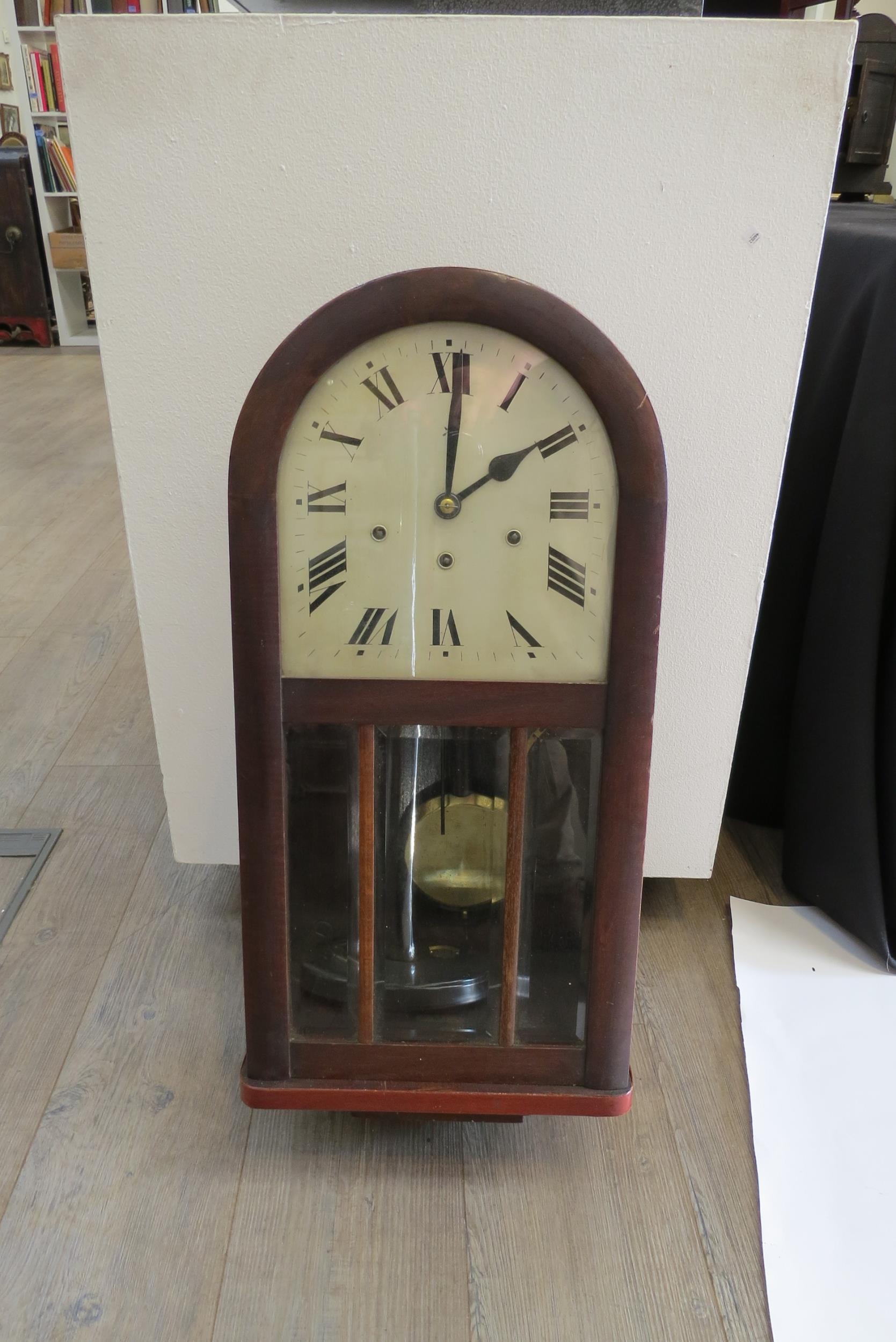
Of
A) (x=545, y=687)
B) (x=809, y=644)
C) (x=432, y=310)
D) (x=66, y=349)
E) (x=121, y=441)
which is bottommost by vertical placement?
(x=66, y=349)

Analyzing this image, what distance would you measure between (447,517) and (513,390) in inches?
4.0

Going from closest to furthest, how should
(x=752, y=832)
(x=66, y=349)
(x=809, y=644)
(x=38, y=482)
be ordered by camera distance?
(x=809, y=644) → (x=752, y=832) → (x=38, y=482) → (x=66, y=349)

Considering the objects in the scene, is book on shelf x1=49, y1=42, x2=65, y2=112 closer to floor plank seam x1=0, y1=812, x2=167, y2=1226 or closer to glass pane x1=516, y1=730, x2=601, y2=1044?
floor plank seam x1=0, y1=812, x2=167, y2=1226

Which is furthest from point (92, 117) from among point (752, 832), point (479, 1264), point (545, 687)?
point (752, 832)

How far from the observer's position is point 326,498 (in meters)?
0.76

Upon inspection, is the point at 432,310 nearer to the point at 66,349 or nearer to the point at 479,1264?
the point at 479,1264

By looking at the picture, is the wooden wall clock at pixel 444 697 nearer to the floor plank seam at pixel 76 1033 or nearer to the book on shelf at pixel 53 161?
the floor plank seam at pixel 76 1033

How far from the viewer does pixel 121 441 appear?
3.07 ft

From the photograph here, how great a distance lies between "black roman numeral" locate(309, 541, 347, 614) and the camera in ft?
2.51

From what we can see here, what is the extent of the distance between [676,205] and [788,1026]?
0.76m

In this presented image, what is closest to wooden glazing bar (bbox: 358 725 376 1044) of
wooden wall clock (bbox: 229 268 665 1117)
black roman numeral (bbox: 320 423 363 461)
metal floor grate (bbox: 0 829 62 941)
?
wooden wall clock (bbox: 229 268 665 1117)

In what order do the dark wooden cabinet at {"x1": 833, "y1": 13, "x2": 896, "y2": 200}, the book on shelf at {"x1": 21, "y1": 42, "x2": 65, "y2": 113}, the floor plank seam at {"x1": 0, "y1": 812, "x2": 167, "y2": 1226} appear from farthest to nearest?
the book on shelf at {"x1": 21, "y1": 42, "x2": 65, "y2": 113}, the dark wooden cabinet at {"x1": 833, "y1": 13, "x2": 896, "y2": 200}, the floor plank seam at {"x1": 0, "y1": 812, "x2": 167, "y2": 1226}

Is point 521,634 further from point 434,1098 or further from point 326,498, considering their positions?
point 434,1098

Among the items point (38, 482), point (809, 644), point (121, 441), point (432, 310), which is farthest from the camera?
point (38, 482)
